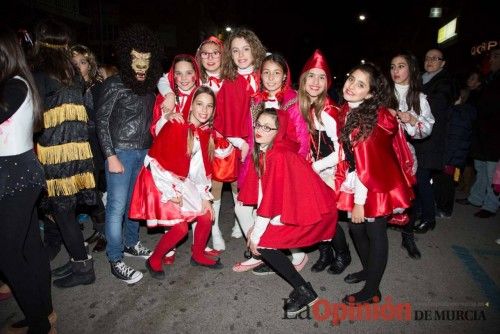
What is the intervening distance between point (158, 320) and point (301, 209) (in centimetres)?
162

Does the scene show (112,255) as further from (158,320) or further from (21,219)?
(21,219)

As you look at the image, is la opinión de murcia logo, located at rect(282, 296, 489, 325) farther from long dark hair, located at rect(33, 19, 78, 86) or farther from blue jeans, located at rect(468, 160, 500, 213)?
long dark hair, located at rect(33, 19, 78, 86)

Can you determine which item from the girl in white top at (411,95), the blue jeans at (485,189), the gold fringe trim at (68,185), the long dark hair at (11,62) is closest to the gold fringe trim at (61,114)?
the gold fringe trim at (68,185)

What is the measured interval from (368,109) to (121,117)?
7.74ft

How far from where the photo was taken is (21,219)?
2275 millimetres

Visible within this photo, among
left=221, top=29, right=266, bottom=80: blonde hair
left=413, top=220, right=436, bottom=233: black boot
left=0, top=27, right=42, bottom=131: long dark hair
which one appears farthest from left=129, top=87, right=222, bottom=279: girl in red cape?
left=413, top=220, right=436, bottom=233: black boot

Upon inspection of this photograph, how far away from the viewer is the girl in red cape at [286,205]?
107 inches

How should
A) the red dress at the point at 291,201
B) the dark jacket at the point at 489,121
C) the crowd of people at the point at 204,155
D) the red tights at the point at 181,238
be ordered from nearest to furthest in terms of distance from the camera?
the crowd of people at the point at 204,155 < the red dress at the point at 291,201 < the red tights at the point at 181,238 < the dark jacket at the point at 489,121

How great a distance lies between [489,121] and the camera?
505 cm

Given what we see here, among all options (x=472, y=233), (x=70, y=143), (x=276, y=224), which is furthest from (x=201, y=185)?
(x=472, y=233)

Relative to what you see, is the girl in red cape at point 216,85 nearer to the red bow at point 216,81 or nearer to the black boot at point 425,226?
the red bow at point 216,81

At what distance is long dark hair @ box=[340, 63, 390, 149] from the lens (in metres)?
2.58

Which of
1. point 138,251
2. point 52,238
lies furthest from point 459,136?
point 52,238

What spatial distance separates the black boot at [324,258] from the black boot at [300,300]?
75 centimetres
